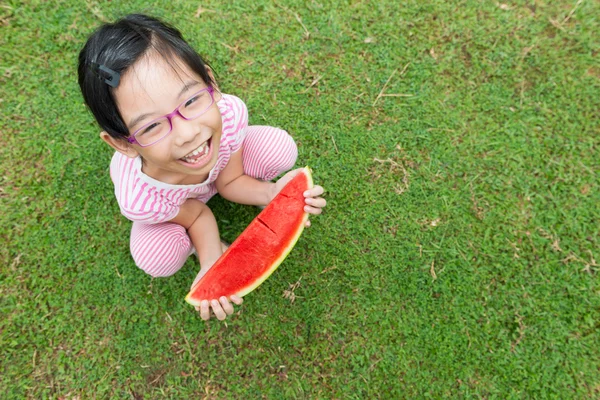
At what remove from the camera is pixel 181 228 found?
270 cm

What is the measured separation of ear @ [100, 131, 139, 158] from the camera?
6.46ft

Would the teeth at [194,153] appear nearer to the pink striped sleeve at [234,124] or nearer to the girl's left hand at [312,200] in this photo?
the pink striped sleeve at [234,124]

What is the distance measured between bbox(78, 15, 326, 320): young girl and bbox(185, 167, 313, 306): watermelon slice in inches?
3.5

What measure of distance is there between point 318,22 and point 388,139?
1.20m

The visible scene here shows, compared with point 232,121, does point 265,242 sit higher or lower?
lower

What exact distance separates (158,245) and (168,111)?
98 centimetres

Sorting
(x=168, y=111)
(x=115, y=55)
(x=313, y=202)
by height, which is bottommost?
(x=313, y=202)

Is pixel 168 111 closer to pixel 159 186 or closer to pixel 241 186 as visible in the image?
pixel 159 186

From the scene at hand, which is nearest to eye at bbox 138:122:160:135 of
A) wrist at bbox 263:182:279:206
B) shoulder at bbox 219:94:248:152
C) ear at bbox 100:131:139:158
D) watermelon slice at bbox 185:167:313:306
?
ear at bbox 100:131:139:158

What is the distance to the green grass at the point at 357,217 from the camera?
298cm

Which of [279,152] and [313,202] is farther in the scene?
[279,152]

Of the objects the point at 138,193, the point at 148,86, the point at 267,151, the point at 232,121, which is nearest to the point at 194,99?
the point at 148,86

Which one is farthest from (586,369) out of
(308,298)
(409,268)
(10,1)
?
(10,1)

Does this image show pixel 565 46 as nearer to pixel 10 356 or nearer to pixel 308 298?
pixel 308 298
